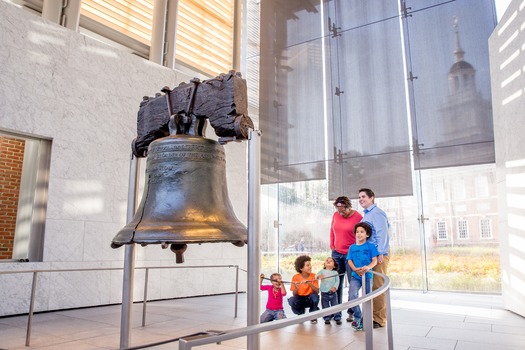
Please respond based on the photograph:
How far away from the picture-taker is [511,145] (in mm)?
4824

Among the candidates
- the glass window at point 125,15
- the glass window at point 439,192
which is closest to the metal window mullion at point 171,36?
the glass window at point 125,15

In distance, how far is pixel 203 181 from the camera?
213cm

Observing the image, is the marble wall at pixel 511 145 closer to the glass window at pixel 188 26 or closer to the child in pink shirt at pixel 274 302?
the child in pink shirt at pixel 274 302

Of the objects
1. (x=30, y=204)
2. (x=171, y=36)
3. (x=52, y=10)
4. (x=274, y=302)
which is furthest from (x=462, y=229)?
(x=52, y=10)

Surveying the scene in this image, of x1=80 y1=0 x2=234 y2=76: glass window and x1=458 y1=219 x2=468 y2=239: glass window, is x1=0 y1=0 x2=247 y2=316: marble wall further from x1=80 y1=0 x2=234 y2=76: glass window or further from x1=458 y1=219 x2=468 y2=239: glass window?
x1=458 y1=219 x2=468 y2=239: glass window

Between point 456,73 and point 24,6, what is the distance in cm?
626

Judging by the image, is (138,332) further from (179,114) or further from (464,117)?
(464,117)

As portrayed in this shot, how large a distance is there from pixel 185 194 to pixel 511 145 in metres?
4.39

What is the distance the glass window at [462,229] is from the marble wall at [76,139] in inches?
178

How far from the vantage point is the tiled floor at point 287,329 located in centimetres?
338

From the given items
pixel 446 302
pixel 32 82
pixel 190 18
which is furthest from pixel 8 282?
pixel 446 302

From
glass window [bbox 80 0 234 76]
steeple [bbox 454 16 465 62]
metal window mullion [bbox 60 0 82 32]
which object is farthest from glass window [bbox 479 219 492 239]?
metal window mullion [bbox 60 0 82 32]

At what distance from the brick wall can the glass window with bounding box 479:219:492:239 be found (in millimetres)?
6774

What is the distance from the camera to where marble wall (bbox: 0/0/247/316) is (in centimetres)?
476
